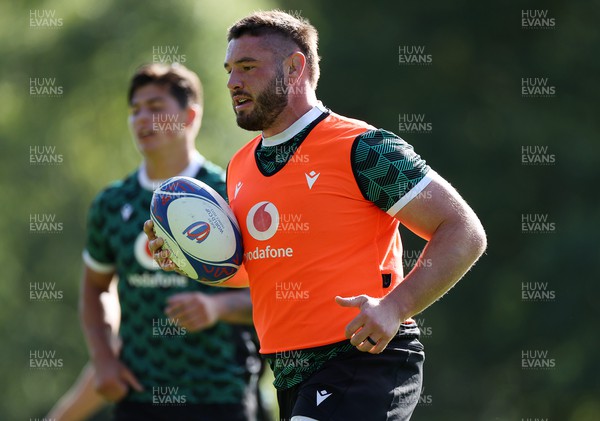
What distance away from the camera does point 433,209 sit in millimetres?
4645

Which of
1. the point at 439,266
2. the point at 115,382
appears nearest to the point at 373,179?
the point at 439,266

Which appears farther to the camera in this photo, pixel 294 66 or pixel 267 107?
pixel 294 66

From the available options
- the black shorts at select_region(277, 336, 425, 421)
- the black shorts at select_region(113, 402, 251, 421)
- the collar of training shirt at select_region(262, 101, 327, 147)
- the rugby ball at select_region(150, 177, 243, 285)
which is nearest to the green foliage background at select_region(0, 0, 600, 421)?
the black shorts at select_region(113, 402, 251, 421)

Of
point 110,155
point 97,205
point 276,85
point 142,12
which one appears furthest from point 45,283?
point 276,85

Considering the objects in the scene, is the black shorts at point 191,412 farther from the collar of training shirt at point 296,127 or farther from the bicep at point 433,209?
the bicep at point 433,209

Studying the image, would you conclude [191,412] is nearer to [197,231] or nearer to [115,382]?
[115,382]

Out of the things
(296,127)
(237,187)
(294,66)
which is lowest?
(237,187)

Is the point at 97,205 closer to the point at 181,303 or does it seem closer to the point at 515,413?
the point at 181,303

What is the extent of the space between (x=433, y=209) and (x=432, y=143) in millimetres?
15046

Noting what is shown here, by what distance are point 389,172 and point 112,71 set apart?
12320mm

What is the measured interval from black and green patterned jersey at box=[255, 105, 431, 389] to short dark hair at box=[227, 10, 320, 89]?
0.40 m

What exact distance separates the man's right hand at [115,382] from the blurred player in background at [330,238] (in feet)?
6.50

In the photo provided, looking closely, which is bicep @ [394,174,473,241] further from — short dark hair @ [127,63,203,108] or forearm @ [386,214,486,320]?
short dark hair @ [127,63,203,108]

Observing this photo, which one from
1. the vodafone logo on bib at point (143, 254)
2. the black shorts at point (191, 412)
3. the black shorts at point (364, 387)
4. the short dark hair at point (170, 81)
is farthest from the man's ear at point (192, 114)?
the black shorts at point (364, 387)
